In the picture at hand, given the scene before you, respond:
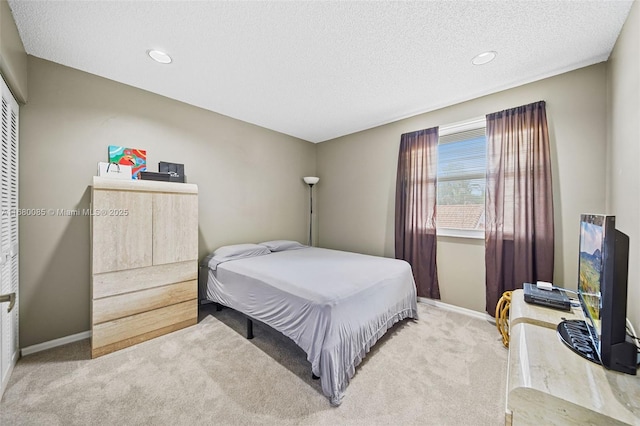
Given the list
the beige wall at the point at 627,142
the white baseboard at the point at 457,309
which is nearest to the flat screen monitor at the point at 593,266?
the beige wall at the point at 627,142

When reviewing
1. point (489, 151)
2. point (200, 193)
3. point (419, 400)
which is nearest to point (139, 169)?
point (200, 193)

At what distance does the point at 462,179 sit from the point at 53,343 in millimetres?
4499

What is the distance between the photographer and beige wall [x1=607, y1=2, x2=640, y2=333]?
143 cm

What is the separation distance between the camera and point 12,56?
1.71m

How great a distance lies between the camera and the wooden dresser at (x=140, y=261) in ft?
6.76

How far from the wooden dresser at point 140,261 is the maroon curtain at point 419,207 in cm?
259

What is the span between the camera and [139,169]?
2633 mm

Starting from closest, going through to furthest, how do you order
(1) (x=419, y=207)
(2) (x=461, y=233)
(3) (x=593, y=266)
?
(3) (x=593, y=266), (2) (x=461, y=233), (1) (x=419, y=207)

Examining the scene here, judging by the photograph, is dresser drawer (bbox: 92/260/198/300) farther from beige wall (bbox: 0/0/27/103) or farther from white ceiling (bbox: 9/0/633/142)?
white ceiling (bbox: 9/0/633/142)

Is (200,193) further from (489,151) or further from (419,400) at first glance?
(489,151)

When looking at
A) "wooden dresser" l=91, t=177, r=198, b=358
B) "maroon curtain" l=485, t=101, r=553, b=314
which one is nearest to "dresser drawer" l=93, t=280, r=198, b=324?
"wooden dresser" l=91, t=177, r=198, b=358

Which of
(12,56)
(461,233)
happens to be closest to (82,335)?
(12,56)

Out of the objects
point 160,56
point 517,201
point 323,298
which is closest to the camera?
point 323,298

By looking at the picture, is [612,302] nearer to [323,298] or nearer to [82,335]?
[323,298]
